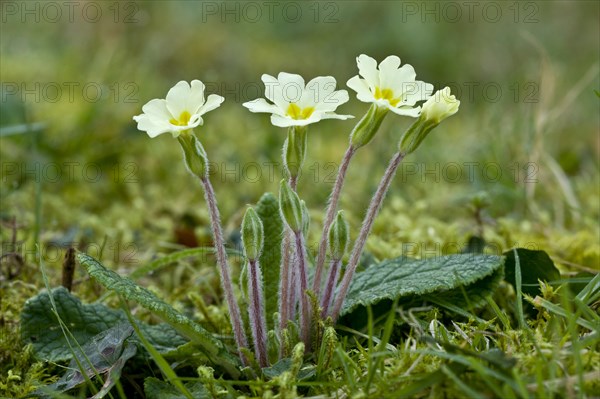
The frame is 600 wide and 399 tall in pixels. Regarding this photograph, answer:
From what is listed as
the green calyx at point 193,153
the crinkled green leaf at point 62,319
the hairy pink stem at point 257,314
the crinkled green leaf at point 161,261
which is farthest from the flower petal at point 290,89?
the crinkled green leaf at point 62,319

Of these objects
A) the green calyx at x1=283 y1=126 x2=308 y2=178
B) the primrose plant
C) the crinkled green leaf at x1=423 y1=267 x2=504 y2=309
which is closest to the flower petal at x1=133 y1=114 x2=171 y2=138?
the primrose plant

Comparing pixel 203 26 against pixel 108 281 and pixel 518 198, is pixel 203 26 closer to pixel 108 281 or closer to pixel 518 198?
pixel 518 198

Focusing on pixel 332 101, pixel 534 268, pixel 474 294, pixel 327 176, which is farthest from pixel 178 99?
pixel 327 176

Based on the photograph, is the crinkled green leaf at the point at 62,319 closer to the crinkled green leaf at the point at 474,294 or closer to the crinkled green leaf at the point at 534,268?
the crinkled green leaf at the point at 474,294

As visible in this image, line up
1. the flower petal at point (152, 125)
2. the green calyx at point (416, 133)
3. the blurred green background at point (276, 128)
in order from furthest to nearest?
the blurred green background at point (276, 128) < the green calyx at point (416, 133) < the flower petal at point (152, 125)

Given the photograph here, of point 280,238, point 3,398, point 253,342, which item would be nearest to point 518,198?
point 280,238

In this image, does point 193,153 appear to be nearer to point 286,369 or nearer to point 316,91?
point 316,91
